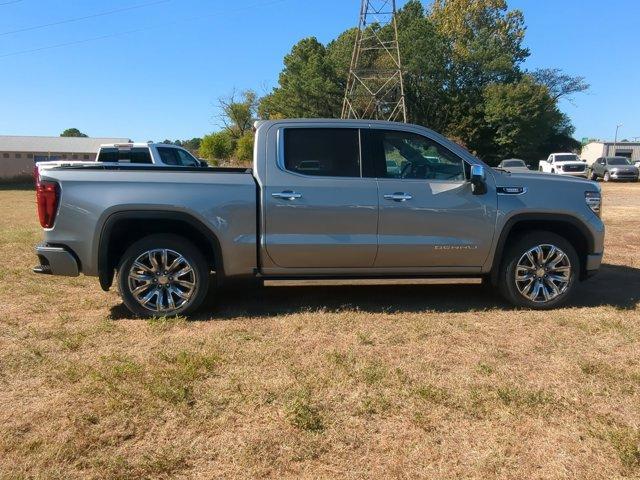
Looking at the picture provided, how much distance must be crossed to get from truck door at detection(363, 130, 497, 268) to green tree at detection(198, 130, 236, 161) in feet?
216

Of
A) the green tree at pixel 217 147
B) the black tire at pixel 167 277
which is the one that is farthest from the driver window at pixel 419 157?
the green tree at pixel 217 147

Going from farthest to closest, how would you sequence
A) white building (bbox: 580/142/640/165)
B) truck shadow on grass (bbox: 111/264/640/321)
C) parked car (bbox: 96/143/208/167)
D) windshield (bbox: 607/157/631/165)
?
white building (bbox: 580/142/640/165) → windshield (bbox: 607/157/631/165) → parked car (bbox: 96/143/208/167) → truck shadow on grass (bbox: 111/264/640/321)

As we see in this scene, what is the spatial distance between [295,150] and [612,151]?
76.7 m

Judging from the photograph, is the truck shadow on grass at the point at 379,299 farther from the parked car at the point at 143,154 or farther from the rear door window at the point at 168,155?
the rear door window at the point at 168,155

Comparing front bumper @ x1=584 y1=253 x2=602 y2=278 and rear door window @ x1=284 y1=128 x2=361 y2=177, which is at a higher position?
rear door window @ x1=284 y1=128 x2=361 y2=177

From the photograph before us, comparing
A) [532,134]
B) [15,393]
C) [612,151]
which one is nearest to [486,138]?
[532,134]

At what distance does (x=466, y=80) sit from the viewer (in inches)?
2117

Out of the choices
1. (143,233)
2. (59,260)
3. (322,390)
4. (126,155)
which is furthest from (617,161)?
(59,260)

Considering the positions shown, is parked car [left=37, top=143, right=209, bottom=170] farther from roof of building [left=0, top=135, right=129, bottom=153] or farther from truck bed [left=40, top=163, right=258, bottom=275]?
roof of building [left=0, top=135, right=129, bottom=153]

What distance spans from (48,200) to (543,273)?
4.69 meters

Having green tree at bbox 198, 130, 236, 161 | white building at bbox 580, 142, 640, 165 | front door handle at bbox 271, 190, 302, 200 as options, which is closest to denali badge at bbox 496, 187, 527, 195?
front door handle at bbox 271, 190, 302, 200

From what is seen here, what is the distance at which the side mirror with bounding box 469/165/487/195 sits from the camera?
494cm

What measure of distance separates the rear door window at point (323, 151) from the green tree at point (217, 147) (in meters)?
65.6

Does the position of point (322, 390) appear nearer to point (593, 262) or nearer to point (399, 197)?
point (399, 197)
